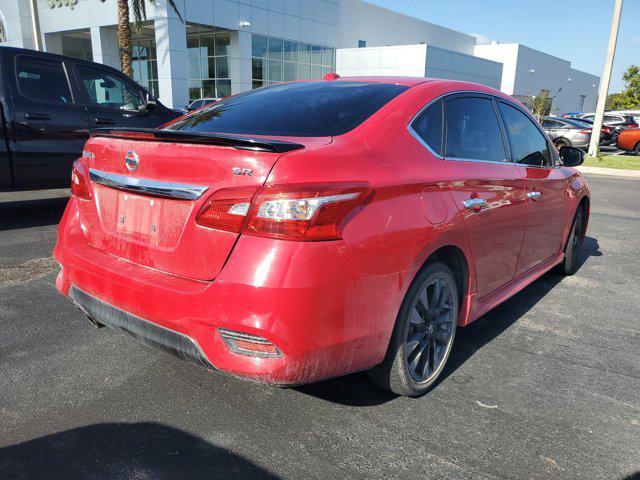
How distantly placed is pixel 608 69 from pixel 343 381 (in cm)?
2079

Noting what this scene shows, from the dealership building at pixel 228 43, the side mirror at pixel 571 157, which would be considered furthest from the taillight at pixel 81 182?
the dealership building at pixel 228 43

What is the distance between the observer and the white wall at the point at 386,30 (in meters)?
46.1

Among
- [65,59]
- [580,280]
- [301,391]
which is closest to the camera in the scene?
[301,391]

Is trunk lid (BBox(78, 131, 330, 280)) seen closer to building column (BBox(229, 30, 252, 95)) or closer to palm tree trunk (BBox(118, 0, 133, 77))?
palm tree trunk (BBox(118, 0, 133, 77))

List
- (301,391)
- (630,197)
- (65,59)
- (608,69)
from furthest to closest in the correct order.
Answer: (608,69) → (630,197) → (65,59) → (301,391)

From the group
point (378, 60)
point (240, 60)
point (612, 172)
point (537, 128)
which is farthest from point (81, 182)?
point (378, 60)

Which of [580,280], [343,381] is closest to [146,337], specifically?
[343,381]

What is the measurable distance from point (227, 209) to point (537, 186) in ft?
8.63

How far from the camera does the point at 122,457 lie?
2277 mm

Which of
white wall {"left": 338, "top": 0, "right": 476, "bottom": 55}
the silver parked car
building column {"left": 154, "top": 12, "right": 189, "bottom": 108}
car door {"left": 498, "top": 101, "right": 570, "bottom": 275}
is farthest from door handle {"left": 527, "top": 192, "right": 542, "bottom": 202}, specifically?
white wall {"left": 338, "top": 0, "right": 476, "bottom": 55}

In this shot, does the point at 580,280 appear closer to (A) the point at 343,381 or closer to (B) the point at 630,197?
(A) the point at 343,381

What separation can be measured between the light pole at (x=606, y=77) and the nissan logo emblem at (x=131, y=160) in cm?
2020

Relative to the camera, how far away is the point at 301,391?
287 cm

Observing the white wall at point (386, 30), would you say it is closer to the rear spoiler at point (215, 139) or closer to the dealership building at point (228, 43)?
the dealership building at point (228, 43)
